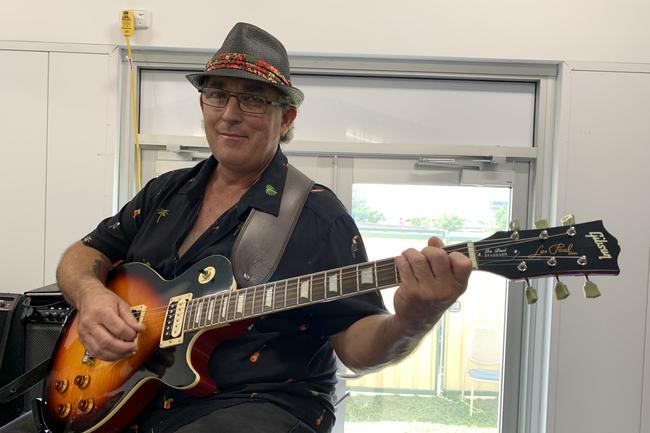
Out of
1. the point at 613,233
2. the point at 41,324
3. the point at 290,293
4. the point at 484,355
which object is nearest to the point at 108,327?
the point at 290,293

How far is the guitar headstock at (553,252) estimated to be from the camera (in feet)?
2.99

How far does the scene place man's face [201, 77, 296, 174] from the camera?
1.29 metres

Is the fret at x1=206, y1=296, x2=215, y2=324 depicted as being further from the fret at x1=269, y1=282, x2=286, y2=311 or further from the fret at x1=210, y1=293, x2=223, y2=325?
the fret at x1=269, y1=282, x2=286, y2=311

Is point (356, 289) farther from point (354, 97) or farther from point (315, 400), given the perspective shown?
point (354, 97)

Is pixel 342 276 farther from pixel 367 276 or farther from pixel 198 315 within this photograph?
pixel 198 315

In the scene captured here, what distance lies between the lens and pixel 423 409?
2.24 m

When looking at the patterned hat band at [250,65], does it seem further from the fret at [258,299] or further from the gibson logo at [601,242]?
the gibson logo at [601,242]

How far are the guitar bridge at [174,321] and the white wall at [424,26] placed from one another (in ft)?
3.90

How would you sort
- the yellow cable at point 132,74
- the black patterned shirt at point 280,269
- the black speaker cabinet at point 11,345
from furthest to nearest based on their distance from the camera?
the yellow cable at point 132,74 → the black speaker cabinet at point 11,345 → the black patterned shirt at point 280,269

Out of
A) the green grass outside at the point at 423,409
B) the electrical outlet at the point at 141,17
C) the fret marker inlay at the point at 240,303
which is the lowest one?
the green grass outside at the point at 423,409

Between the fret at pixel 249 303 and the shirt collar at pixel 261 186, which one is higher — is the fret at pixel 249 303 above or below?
below

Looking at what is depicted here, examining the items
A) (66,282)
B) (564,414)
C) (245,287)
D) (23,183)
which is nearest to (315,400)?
(245,287)

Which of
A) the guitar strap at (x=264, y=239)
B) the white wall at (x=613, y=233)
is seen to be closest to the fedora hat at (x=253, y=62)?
the guitar strap at (x=264, y=239)

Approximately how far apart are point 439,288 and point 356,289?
0.17m
